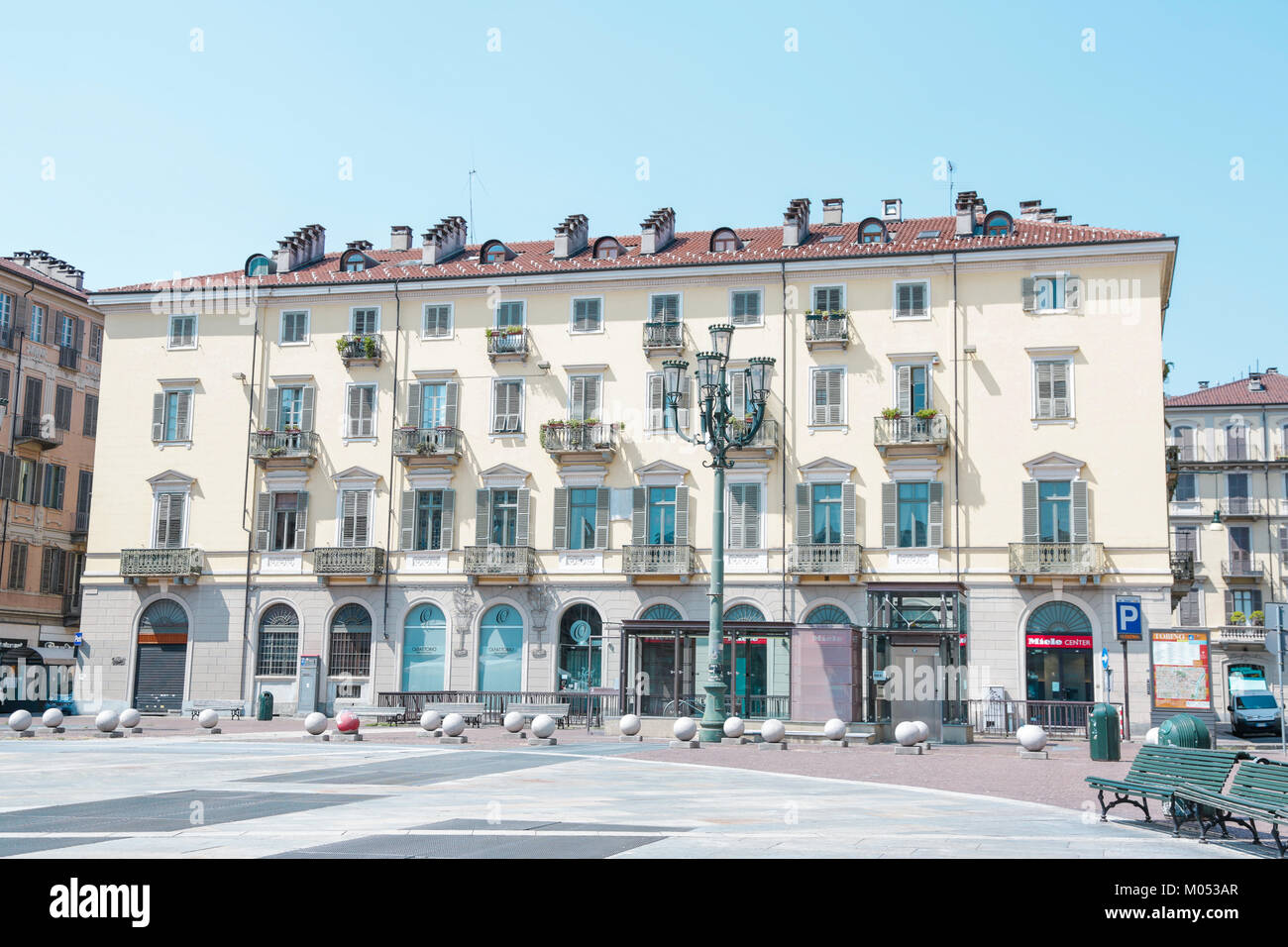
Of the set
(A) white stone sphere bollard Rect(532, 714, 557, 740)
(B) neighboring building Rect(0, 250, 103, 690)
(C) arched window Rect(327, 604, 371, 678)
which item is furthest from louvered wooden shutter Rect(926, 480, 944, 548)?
(B) neighboring building Rect(0, 250, 103, 690)

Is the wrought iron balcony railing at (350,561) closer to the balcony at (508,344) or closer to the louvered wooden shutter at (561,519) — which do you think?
the louvered wooden shutter at (561,519)

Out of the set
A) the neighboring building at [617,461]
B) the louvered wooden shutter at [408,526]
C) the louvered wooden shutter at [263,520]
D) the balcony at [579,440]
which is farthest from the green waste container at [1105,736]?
the louvered wooden shutter at [263,520]

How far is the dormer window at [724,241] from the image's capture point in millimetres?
44938

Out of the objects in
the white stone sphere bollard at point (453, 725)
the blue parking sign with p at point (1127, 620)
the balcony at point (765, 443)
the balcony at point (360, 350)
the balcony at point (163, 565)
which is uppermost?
the balcony at point (360, 350)

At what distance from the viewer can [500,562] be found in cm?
4241

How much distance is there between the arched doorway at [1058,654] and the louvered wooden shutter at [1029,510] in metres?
2.07

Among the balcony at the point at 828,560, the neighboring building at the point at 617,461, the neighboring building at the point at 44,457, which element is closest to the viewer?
the neighboring building at the point at 617,461

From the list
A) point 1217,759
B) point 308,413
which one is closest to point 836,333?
point 308,413

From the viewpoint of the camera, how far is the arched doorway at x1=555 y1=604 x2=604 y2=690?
4191 centimetres

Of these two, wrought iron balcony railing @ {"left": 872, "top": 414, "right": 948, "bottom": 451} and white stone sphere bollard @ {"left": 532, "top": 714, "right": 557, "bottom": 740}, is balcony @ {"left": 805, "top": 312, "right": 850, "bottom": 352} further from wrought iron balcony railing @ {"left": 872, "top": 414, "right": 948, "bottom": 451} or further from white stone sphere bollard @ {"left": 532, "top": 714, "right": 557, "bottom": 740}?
white stone sphere bollard @ {"left": 532, "top": 714, "right": 557, "bottom": 740}

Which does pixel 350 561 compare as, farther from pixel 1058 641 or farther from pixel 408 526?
pixel 1058 641

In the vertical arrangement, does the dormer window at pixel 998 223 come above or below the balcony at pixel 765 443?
above

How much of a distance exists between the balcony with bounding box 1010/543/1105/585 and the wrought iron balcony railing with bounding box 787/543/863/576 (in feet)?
15.2

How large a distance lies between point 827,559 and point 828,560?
0.14 feet
